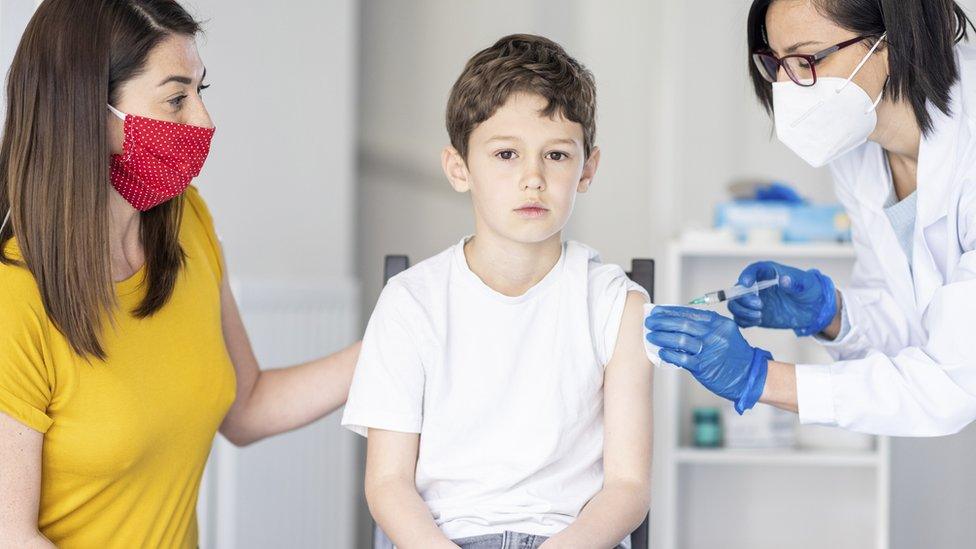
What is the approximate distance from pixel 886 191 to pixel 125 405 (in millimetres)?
1151

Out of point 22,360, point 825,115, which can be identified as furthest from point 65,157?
point 825,115

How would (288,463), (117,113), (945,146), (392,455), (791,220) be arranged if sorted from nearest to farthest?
(117,113)
(392,455)
(945,146)
(288,463)
(791,220)

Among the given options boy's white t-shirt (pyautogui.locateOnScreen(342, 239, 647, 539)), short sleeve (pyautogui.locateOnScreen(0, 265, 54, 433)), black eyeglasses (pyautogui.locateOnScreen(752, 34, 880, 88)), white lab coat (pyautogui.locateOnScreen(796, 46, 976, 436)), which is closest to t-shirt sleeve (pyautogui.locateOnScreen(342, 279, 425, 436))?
boy's white t-shirt (pyautogui.locateOnScreen(342, 239, 647, 539))

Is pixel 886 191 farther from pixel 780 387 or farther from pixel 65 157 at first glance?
pixel 65 157

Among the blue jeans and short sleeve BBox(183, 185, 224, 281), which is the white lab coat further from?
short sleeve BBox(183, 185, 224, 281)

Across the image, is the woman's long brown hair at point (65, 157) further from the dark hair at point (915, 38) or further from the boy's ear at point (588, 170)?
the dark hair at point (915, 38)

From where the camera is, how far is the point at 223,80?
2070mm

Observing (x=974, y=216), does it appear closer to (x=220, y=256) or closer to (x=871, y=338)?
(x=871, y=338)

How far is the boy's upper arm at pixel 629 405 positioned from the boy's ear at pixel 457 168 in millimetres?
282

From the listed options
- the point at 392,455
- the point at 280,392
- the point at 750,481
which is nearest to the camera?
the point at 392,455

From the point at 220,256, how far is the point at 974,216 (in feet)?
3.50

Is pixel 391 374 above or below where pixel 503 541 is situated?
above

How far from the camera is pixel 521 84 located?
4.37 feet

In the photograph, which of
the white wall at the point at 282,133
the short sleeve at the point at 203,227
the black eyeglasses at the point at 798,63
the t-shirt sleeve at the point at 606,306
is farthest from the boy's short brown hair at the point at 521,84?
the white wall at the point at 282,133
